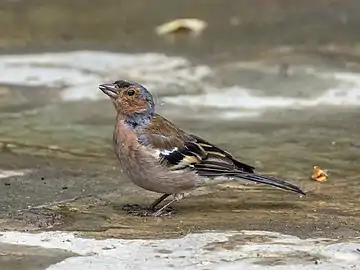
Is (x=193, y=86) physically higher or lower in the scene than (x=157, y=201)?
higher

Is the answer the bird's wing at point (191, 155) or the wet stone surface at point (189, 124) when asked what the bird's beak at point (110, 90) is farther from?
the wet stone surface at point (189, 124)

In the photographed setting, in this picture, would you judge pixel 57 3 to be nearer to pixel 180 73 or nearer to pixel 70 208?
pixel 180 73

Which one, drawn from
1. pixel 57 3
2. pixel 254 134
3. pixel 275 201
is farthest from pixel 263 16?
pixel 275 201

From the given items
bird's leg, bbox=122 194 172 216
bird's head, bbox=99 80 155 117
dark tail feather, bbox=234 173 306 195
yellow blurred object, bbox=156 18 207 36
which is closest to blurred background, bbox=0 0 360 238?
yellow blurred object, bbox=156 18 207 36

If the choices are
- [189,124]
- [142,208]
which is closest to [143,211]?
[142,208]

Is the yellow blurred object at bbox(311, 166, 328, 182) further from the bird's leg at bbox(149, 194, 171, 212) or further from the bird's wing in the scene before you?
the bird's leg at bbox(149, 194, 171, 212)

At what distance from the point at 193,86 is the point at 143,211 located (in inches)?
154

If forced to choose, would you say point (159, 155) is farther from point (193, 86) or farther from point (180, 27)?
point (180, 27)

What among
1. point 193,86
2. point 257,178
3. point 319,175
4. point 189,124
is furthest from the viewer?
point 193,86

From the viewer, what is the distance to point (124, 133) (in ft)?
20.5

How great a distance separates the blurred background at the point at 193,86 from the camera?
7.11 metres

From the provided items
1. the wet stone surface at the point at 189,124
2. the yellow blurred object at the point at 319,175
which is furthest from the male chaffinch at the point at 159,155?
the yellow blurred object at the point at 319,175

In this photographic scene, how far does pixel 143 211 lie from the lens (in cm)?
624

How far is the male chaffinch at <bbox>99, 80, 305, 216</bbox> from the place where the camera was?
6.16 metres
